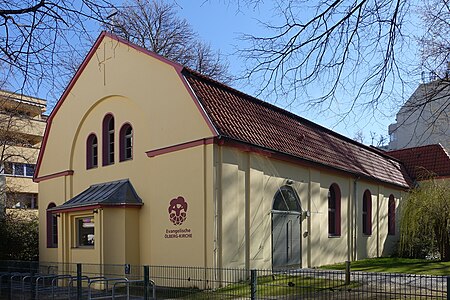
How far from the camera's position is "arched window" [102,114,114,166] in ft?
70.7

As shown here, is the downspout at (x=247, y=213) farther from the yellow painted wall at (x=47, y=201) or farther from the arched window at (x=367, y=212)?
the arched window at (x=367, y=212)

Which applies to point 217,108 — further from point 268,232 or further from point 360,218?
point 360,218

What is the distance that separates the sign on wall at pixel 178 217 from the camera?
17031 mm

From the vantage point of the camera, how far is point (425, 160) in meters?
33.7

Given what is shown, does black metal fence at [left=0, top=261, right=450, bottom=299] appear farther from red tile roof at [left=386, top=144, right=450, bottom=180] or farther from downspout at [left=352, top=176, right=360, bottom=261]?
red tile roof at [left=386, top=144, right=450, bottom=180]

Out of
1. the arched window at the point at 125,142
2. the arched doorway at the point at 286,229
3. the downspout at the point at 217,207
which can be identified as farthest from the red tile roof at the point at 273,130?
the arched window at the point at 125,142

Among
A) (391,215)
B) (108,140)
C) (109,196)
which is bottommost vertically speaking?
(391,215)

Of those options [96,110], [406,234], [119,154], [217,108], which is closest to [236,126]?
[217,108]

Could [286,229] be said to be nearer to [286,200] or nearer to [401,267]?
[286,200]

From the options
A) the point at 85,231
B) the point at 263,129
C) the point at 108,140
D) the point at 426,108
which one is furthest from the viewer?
the point at 108,140

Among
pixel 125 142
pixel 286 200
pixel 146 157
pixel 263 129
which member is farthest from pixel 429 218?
pixel 125 142

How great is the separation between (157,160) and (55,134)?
8815mm

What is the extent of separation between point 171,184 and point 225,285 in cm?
415

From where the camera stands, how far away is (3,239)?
1022 inches
